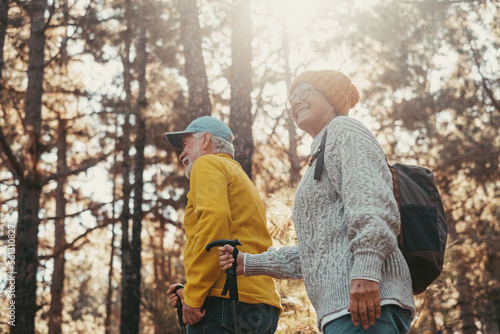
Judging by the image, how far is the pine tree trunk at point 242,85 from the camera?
5.69 metres

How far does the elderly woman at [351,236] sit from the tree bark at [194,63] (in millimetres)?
4116

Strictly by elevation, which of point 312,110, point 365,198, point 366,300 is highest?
point 312,110

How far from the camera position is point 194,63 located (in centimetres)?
623

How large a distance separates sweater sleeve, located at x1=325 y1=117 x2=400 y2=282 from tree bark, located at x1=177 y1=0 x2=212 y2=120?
424 centimetres

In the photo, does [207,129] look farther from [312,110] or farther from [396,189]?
[396,189]

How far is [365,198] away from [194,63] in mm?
4962

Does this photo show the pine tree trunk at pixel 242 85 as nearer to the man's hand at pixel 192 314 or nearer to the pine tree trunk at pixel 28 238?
the pine tree trunk at pixel 28 238

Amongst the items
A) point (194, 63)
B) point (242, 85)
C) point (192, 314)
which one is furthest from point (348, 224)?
point (194, 63)

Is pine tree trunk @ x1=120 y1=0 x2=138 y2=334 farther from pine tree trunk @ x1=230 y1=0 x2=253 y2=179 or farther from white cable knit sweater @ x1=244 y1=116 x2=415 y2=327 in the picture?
white cable knit sweater @ x1=244 y1=116 x2=415 y2=327

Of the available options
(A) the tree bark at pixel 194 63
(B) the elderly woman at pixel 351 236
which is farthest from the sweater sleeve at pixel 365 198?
(A) the tree bark at pixel 194 63

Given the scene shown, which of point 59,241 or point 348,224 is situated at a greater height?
point 59,241

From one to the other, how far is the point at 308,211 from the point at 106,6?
9.35m

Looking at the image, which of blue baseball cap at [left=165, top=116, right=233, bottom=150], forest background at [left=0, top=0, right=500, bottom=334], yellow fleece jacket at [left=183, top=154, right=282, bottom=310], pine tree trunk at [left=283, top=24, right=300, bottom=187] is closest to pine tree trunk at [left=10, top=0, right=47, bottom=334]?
forest background at [left=0, top=0, right=500, bottom=334]

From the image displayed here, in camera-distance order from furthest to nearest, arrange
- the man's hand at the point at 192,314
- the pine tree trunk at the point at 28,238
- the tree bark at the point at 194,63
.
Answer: the pine tree trunk at the point at 28,238, the tree bark at the point at 194,63, the man's hand at the point at 192,314
